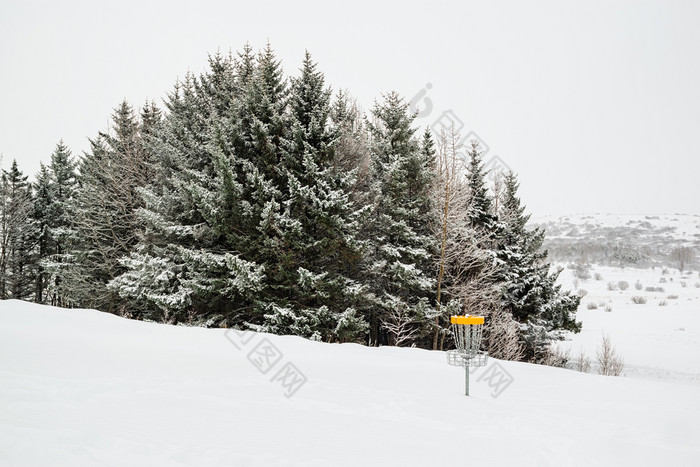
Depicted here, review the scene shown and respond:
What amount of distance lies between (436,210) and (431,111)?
4213 mm

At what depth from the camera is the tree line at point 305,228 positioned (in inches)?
477

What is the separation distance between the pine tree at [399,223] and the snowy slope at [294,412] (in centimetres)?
613

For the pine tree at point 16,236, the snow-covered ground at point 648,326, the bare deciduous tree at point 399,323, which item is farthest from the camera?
the pine tree at point 16,236

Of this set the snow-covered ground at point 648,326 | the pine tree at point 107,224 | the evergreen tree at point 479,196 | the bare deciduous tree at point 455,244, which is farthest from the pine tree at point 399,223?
the snow-covered ground at point 648,326

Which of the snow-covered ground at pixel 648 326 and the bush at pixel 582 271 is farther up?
the bush at pixel 582 271

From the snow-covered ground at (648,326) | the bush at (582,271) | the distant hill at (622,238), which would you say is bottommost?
the snow-covered ground at (648,326)

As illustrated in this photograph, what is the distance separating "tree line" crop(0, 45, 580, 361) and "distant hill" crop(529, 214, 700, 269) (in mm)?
38111

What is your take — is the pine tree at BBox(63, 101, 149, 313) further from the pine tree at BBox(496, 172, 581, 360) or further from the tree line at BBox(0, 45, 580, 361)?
the pine tree at BBox(496, 172, 581, 360)

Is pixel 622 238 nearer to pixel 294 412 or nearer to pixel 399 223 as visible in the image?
pixel 399 223

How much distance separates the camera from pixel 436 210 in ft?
47.6

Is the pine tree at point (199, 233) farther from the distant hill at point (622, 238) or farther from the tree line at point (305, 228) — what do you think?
the distant hill at point (622, 238)

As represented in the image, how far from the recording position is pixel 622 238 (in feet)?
306

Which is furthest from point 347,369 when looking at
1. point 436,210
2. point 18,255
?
point 18,255

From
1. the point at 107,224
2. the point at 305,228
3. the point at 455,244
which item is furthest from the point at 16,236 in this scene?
the point at 455,244
